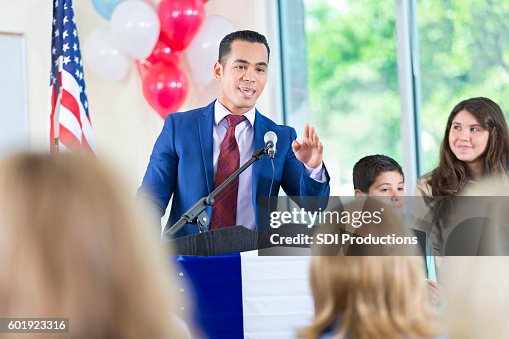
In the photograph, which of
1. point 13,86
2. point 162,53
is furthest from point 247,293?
point 13,86

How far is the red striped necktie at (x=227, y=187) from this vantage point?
2959 mm

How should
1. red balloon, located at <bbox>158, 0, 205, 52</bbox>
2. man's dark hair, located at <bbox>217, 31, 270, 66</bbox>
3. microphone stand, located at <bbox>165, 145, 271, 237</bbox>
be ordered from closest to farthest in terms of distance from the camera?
1. microphone stand, located at <bbox>165, 145, 271, 237</bbox>
2. man's dark hair, located at <bbox>217, 31, 270, 66</bbox>
3. red balloon, located at <bbox>158, 0, 205, 52</bbox>

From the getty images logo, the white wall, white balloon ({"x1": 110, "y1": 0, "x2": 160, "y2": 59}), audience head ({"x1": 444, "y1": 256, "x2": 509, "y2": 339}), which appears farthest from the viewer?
the white wall

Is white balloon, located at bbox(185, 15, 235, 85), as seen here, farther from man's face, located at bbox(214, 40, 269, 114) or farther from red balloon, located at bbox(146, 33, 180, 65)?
man's face, located at bbox(214, 40, 269, 114)

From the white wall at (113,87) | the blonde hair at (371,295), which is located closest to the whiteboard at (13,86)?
the white wall at (113,87)

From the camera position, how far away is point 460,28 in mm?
4539

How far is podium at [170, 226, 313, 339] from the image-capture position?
1969mm

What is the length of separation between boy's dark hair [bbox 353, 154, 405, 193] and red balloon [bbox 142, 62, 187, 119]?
6.80ft

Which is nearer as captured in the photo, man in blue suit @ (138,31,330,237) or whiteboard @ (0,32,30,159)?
man in blue suit @ (138,31,330,237)

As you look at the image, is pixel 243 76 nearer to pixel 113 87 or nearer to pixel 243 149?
pixel 243 149

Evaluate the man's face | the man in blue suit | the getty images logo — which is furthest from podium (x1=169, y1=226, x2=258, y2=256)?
the man's face

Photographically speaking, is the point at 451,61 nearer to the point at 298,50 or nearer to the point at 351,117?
the point at 351,117

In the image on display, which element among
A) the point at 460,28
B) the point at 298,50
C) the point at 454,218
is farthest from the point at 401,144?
the point at 454,218

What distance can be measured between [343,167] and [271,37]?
3.42 feet
